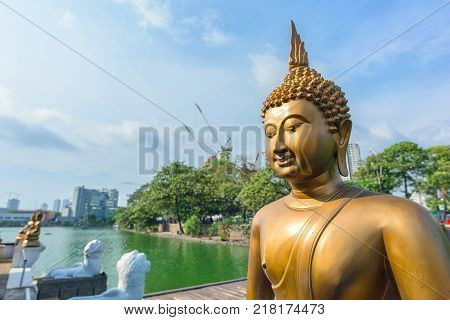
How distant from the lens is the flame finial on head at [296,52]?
2.20 metres

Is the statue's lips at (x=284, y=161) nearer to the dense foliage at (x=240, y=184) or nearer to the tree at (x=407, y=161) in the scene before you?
the dense foliage at (x=240, y=184)

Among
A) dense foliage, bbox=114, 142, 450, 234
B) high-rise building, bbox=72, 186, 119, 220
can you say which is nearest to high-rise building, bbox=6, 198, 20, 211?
high-rise building, bbox=72, 186, 119, 220

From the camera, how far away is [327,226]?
160cm

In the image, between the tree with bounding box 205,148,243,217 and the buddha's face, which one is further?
the tree with bounding box 205,148,243,217

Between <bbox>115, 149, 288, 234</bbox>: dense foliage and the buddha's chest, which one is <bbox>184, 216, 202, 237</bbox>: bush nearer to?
<bbox>115, 149, 288, 234</bbox>: dense foliage

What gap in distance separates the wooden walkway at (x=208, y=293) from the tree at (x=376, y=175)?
18165 millimetres

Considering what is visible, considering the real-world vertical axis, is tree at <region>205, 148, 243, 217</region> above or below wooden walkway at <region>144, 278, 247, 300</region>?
above

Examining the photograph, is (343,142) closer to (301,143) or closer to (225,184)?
(301,143)

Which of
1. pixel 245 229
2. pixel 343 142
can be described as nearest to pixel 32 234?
pixel 343 142

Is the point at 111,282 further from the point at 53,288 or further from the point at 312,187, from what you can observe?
the point at 312,187

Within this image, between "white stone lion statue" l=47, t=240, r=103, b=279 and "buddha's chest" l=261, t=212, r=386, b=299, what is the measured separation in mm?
5764

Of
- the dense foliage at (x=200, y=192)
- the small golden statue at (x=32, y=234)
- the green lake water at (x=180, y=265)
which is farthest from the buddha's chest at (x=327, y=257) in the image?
the dense foliage at (x=200, y=192)

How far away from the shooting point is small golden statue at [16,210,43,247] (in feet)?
28.8

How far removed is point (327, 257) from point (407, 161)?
26641 millimetres
